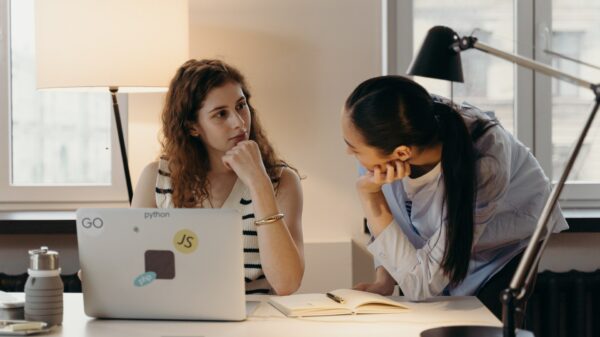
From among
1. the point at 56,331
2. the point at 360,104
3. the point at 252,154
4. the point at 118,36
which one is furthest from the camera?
the point at 118,36

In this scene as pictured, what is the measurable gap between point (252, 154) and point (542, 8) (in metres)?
1.39

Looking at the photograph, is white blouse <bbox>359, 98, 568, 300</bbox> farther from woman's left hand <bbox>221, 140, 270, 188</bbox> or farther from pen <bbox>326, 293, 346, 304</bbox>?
woman's left hand <bbox>221, 140, 270, 188</bbox>

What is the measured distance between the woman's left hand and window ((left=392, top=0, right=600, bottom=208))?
3.29 ft

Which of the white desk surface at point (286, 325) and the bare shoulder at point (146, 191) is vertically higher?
the bare shoulder at point (146, 191)

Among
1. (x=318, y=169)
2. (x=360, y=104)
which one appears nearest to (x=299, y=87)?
(x=318, y=169)

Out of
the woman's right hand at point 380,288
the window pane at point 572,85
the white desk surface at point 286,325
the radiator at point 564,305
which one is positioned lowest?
the radiator at point 564,305

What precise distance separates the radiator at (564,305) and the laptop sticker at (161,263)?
5.28ft

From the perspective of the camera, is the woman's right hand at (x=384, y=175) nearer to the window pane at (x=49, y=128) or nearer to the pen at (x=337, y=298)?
the pen at (x=337, y=298)

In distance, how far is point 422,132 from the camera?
6.29 ft

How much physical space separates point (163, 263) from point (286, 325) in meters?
0.26

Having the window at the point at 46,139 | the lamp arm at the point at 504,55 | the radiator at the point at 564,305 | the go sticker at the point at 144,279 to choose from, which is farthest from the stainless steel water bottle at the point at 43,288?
the radiator at the point at 564,305

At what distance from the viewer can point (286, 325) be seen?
1736 millimetres

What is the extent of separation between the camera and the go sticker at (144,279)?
173cm

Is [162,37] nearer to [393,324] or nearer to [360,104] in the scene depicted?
[360,104]
